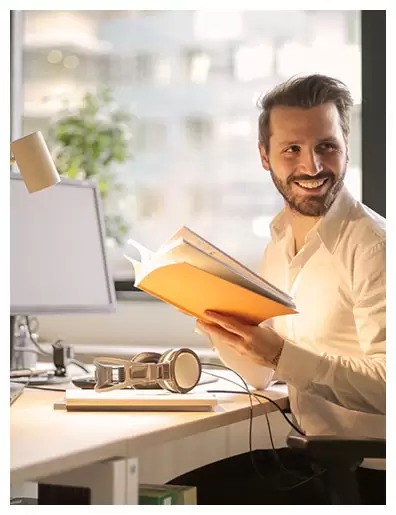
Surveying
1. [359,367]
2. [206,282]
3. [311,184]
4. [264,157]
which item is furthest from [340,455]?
[264,157]

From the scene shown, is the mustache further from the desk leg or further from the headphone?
the desk leg

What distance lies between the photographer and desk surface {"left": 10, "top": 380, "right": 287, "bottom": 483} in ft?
4.33

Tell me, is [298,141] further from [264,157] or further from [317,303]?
[317,303]

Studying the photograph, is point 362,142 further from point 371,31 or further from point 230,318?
point 230,318

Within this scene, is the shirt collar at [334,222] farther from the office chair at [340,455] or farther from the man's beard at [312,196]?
the office chair at [340,455]

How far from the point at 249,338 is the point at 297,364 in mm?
111

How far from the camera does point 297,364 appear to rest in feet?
5.85

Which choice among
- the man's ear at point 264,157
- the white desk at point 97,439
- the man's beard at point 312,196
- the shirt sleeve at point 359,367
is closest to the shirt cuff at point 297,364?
the shirt sleeve at point 359,367

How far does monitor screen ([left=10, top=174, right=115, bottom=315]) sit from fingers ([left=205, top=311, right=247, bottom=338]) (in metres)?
0.65

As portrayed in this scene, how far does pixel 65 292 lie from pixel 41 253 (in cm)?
13

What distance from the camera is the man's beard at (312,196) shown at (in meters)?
2.04

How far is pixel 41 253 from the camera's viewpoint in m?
2.33

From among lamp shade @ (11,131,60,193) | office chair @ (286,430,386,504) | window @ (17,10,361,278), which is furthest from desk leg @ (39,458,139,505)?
window @ (17,10,361,278)

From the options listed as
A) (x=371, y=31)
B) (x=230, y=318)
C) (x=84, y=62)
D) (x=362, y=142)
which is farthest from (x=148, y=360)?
(x=84, y=62)
